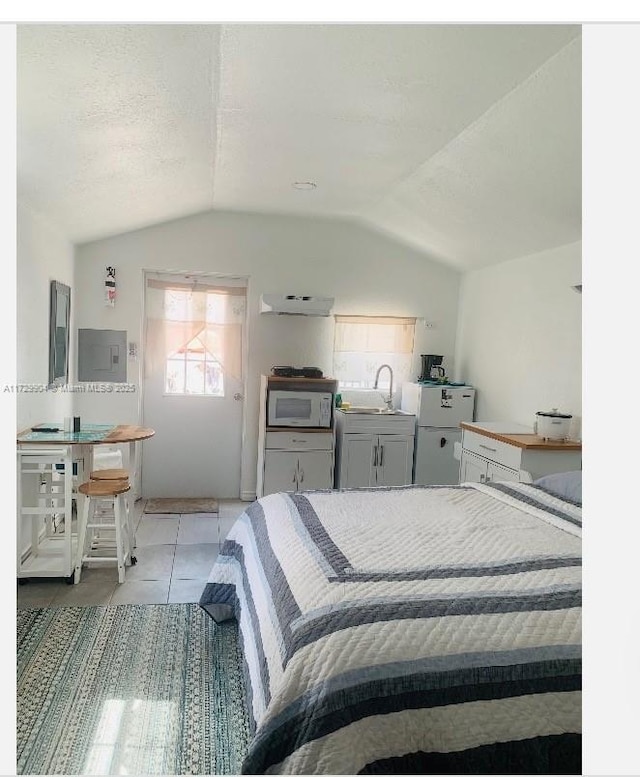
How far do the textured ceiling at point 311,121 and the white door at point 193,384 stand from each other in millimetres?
859

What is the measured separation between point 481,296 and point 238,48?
3.40m

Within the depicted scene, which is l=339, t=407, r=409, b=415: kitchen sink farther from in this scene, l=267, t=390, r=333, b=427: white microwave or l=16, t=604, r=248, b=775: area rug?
l=16, t=604, r=248, b=775: area rug

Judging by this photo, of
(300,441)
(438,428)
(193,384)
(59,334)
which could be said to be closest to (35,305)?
(59,334)

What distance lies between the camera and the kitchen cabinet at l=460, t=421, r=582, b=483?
337 cm

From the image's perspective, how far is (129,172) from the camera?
322cm

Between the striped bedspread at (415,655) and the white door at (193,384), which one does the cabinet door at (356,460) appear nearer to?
the white door at (193,384)

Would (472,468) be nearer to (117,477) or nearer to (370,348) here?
(370,348)

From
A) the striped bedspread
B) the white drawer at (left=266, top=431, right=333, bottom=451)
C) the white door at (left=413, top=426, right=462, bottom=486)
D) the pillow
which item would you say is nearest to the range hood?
the white drawer at (left=266, top=431, right=333, bottom=451)

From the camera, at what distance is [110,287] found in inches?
184

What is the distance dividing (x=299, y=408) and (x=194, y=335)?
1.16 meters

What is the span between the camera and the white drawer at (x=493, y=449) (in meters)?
3.46

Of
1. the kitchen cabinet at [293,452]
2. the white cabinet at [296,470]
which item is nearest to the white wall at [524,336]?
the kitchen cabinet at [293,452]
